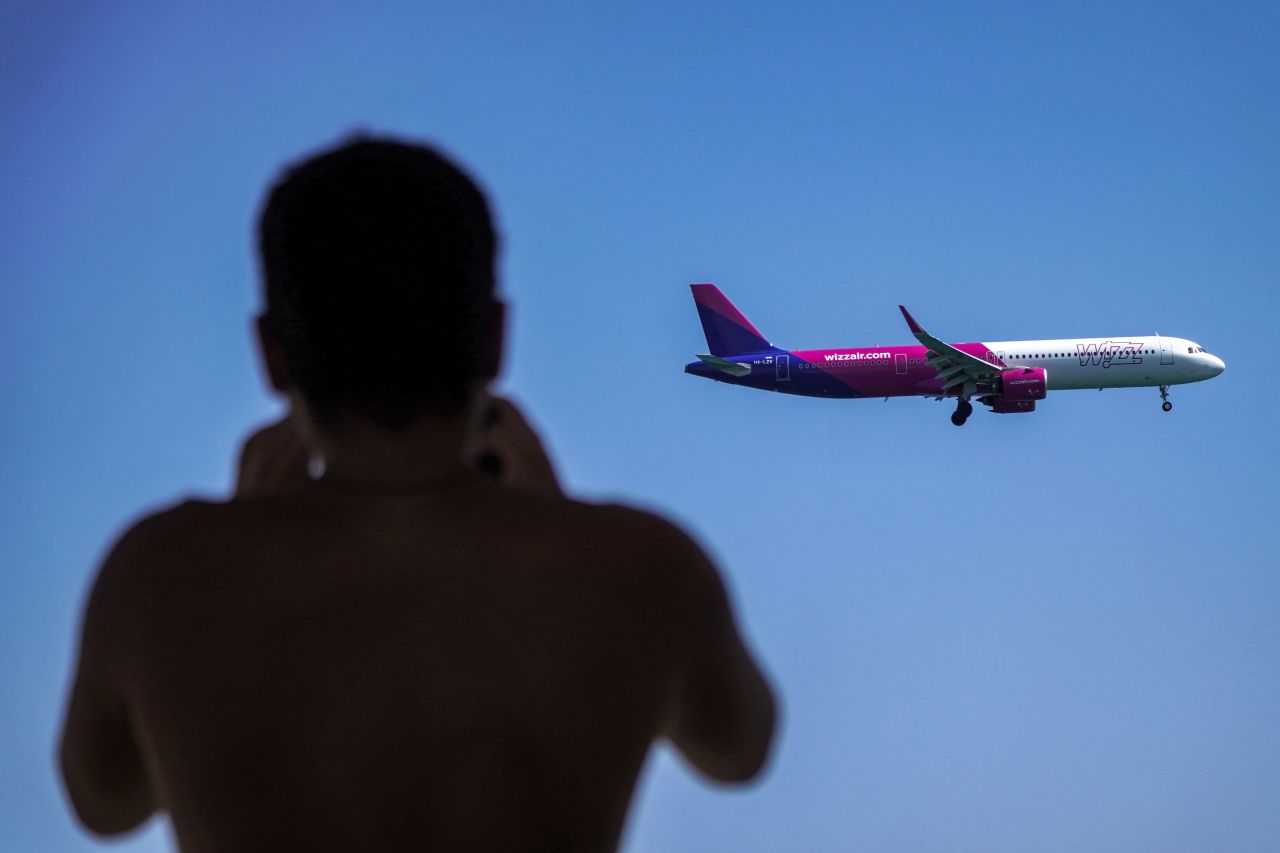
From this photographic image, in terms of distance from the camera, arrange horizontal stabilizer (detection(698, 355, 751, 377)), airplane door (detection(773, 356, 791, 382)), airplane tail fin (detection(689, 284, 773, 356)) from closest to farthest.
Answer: airplane door (detection(773, 356, 791, 382)), horizontal stabilizer (detection(698, 355, 751, 377)), airplane tail fin (detection(689, 284, 773, 356))

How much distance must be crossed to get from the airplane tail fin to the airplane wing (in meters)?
10.8

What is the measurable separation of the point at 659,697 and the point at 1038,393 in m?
54.5

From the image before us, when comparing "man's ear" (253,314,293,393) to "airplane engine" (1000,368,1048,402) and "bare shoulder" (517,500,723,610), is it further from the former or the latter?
"airplane engine" (1000,368,1048,402)

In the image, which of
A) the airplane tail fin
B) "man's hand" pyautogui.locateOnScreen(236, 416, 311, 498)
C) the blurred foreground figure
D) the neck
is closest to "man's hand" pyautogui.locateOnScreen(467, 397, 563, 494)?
the blurred foreground figure

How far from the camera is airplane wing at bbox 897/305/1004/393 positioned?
5550 centimetres

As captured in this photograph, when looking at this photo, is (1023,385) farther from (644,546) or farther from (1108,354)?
(644,546)

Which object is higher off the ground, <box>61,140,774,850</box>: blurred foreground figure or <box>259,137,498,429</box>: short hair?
<box>259,137,498,429</box>: short hair

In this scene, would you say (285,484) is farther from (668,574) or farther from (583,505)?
(668,574)

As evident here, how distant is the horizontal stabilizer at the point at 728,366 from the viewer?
5859 centimetres

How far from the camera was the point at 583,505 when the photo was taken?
2.03 metres

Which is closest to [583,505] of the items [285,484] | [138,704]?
[285,484]

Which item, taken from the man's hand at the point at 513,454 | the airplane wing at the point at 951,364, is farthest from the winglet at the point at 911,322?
the man's hand at the point at 513,454

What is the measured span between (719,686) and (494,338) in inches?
23.7

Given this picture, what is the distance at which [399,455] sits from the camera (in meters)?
2.02
